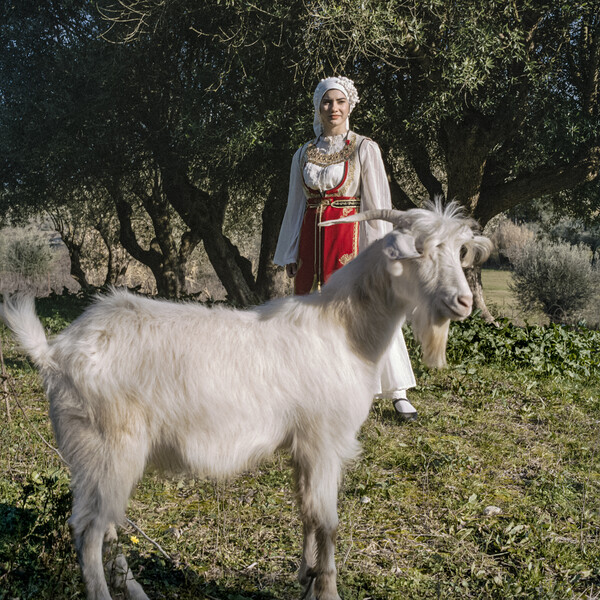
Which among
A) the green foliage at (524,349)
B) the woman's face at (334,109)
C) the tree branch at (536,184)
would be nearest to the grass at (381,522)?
the green foliage at (524,349)

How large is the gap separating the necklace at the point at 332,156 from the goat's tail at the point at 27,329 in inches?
93.8

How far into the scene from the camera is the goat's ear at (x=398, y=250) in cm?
261

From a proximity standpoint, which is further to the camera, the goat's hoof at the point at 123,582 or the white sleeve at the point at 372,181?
the white sleeve at the point at 372,181

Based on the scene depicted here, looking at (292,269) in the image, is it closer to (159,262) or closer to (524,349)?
(524,349)

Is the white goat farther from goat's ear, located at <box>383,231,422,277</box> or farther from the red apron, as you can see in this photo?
the red apron

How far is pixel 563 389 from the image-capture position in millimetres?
6383

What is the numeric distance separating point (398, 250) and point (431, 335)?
1.46 feet

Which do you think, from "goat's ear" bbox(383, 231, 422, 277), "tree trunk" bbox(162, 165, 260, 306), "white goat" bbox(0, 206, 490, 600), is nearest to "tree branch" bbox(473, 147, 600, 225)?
"tree trunk" bbox(162, 165, 260, 306)

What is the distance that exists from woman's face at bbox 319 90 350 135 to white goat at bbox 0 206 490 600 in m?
1.68

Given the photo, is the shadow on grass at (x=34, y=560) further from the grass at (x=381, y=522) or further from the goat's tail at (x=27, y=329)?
the goat's tail at (x=27, y=329)

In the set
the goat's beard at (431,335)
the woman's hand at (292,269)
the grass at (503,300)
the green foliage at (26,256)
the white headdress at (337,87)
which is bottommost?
the grass at (503,300)

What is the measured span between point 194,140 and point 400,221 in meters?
6.57

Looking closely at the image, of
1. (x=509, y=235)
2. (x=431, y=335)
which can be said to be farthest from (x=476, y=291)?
(x=509, y=235)

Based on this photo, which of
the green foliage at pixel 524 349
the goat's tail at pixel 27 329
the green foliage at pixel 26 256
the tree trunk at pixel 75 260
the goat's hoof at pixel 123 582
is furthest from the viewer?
the green foliage at pixel 26 256
